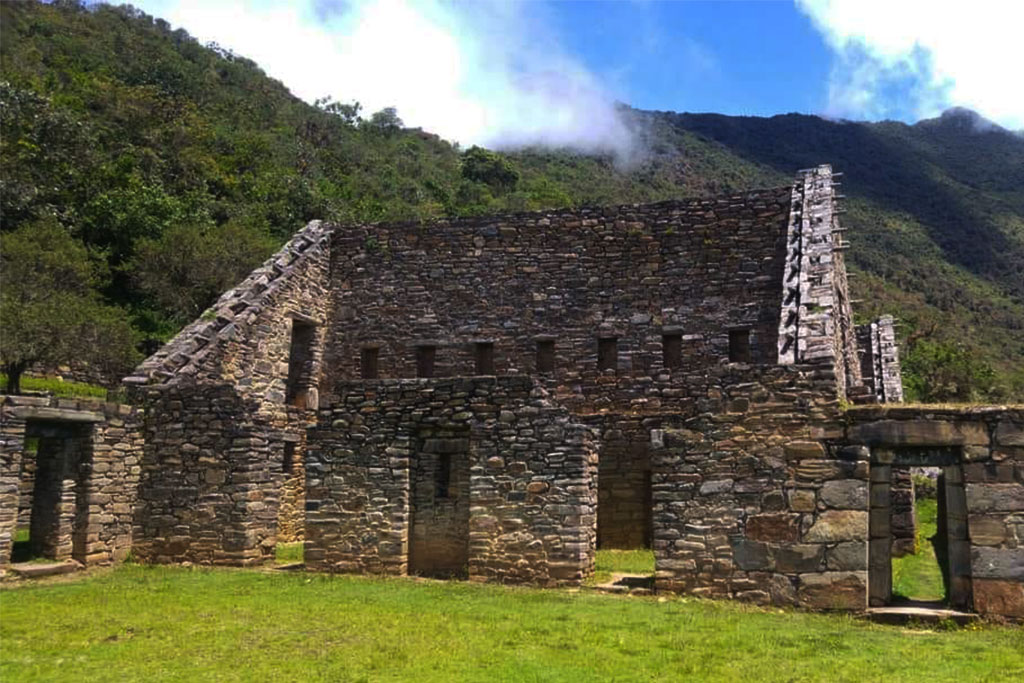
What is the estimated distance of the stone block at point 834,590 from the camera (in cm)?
1105

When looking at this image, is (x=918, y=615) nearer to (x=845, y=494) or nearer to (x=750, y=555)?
(x=845, y=494)

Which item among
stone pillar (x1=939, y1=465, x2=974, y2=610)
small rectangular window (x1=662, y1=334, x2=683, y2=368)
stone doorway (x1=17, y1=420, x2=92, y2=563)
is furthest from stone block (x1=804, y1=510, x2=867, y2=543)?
stone doorway (x1=17, y1=420, x2=92, y2=563)

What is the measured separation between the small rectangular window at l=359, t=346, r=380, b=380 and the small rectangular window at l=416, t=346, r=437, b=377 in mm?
1228

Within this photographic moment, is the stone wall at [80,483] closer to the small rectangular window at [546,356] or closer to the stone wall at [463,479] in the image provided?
the stone wall at [463,479]

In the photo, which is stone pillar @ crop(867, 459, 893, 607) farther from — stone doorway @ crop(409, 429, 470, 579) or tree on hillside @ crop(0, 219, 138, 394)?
tree on hillside @ crop(0, 219, 138, 394)

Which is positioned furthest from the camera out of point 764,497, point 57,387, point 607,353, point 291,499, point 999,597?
point 57,387

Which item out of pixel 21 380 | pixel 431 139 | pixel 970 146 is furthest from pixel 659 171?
pixel 21 380

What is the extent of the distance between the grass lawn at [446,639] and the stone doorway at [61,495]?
→ 2.13 meters

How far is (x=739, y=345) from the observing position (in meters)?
19.1

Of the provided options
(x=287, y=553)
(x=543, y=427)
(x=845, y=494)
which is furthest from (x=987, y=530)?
(x=287, y=553)

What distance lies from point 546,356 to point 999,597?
11.7 metres

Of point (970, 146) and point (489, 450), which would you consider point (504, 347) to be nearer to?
point (489, 450)

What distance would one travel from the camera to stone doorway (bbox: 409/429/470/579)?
45.3 feet

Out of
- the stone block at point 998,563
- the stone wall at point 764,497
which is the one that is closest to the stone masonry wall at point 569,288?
the stone wall at point 764,497
